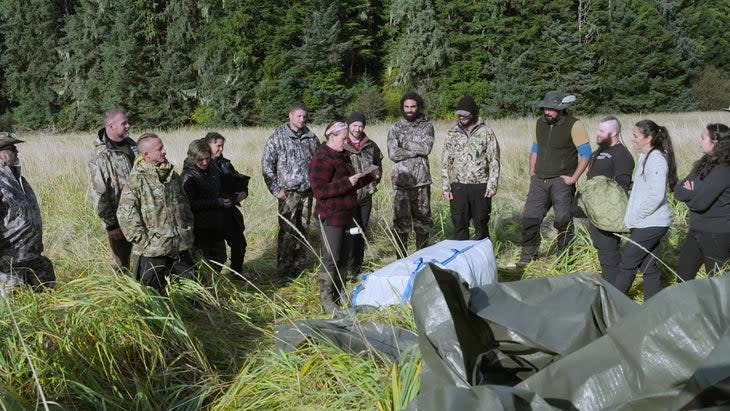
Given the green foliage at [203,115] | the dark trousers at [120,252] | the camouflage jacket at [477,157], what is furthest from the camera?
the green foliage at [203,115]

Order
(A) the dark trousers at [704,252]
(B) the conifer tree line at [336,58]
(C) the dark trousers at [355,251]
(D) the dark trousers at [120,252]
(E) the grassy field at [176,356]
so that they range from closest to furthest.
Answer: (E) the grassy field at [176,356]
(A) the dark trousers at [704,252]
(D) the dark trousers at [120,252]
(C) the dark trousers at [355,251]
(B) the conifer tree line at [336,58]

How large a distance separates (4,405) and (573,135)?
4813 mm

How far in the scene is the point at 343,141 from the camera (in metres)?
4.37

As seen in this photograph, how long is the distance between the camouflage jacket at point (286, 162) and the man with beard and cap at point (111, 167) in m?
1.30

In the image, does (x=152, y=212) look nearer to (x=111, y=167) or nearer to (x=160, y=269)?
(x=160, y=269)

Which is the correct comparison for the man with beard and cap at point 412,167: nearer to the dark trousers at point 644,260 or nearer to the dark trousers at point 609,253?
the dark trousers at point 609,253

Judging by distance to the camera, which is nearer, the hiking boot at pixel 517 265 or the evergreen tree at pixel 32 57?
the hiking boot at pixel 517 265

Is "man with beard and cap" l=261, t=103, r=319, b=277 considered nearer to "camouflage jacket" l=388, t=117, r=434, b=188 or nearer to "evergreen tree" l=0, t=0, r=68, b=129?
"camouflage jacket" l=388, t=117, r=434, b=188

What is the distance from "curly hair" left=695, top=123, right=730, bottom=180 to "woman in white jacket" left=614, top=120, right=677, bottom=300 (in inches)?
8.5

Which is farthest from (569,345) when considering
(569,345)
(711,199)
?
(711,199)

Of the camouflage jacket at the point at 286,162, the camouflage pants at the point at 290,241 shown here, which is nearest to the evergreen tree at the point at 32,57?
the camouflage jacket at the point at 286,162

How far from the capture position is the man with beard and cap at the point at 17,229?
3.52 metres

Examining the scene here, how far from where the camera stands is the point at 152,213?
3.78 meters

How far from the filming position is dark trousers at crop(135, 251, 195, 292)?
12.5 ft
